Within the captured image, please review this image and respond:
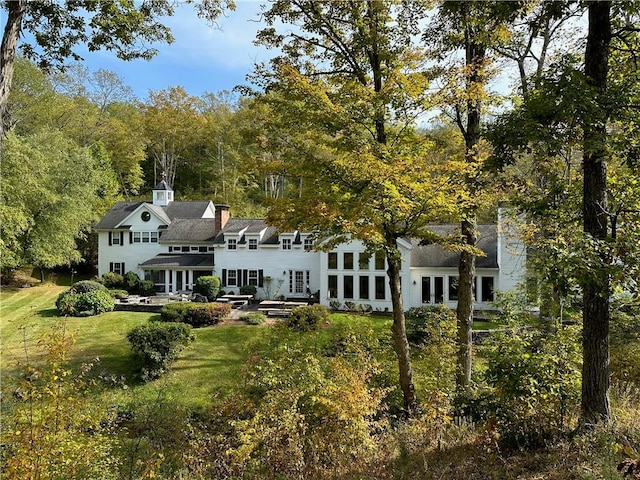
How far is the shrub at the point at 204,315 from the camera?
20406 millimetres

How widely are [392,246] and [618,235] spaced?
194 inches

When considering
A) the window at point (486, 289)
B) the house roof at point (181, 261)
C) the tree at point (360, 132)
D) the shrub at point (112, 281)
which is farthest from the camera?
the shrub at point (112, 281)

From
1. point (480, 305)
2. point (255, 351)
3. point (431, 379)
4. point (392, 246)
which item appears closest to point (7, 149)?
point (255, 351)

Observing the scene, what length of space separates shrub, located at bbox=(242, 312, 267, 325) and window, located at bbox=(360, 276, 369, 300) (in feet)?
19.9

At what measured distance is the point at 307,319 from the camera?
16328 mm

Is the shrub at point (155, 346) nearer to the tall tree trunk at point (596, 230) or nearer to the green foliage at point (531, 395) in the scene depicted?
the green foliage at point (531, 395)

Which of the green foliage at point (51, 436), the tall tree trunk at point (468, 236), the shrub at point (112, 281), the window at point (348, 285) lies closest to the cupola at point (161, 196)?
the shrub at point (112, 281)

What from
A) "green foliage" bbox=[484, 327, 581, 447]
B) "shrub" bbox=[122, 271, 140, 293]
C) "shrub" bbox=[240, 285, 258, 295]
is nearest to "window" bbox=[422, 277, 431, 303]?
"shrub" bbox=[240, 285, 258, 295]

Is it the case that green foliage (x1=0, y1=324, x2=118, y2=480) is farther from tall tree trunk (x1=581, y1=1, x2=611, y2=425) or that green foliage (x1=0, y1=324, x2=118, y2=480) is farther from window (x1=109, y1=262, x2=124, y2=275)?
window (x1=109, y1=262, x2=124, y2=275)

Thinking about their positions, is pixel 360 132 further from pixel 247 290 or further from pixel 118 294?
pixel 118 294

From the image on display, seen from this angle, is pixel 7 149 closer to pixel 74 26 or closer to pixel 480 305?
pixel 74 26

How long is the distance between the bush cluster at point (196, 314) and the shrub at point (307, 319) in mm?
5179

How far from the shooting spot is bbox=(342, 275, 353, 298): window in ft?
80.1

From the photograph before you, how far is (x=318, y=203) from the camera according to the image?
8930mm
